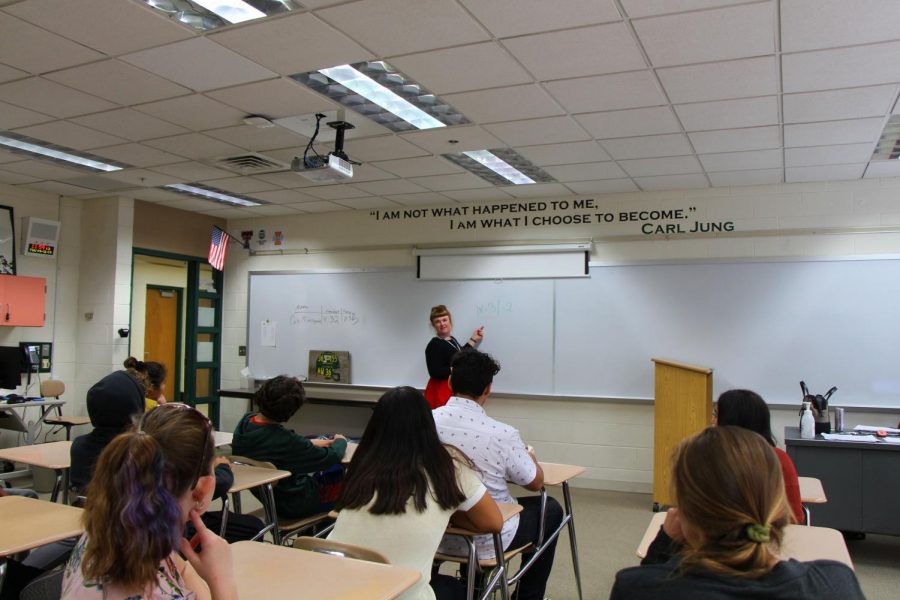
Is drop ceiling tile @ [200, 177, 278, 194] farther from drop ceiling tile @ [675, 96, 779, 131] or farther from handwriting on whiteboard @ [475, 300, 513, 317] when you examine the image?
drop ceiling tile @ [675, 96, 779, 131]

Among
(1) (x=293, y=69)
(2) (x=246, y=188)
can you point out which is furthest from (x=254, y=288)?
(1) (x=293, y=69)

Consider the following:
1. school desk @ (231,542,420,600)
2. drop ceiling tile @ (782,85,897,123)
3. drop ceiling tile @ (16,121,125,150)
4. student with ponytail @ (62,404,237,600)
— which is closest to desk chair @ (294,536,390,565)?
school desk @ (231,542,420,600)

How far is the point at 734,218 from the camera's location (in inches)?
229

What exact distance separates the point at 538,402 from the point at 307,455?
3449 millimetres

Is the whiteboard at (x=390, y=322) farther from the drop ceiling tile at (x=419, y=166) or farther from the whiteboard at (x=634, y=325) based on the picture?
the drop ceiling tile at (x=419, y=166)

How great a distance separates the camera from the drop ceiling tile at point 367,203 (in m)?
6.68

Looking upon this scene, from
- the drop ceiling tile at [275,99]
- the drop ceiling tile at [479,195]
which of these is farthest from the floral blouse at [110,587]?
the drop ceiling tile at [479,195]

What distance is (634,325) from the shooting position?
609 centimetres

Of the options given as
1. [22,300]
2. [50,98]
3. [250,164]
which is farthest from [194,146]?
[22,300]

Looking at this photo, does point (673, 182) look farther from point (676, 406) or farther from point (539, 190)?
point (676, 406)

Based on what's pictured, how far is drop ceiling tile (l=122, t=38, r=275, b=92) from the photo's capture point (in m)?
3.24

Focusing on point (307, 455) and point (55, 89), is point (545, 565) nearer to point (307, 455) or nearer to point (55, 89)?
point (307, 455)

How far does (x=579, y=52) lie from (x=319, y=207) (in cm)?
438

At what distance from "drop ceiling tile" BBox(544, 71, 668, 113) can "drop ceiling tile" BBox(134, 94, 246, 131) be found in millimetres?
1923
